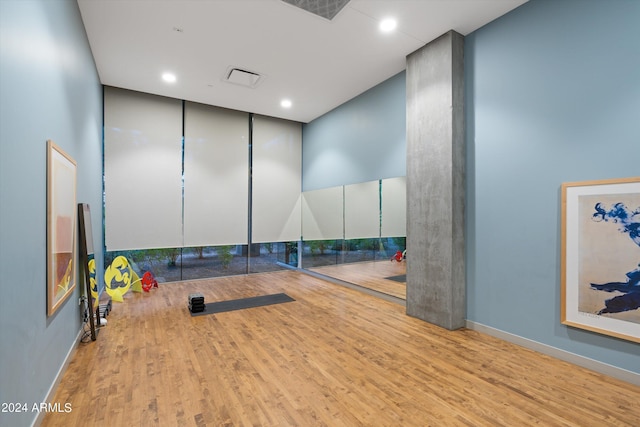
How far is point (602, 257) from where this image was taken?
2.54 meters

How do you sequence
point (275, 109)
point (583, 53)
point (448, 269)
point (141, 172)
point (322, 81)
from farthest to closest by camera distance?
point (275, 109) → point (141, 172) → point (322, 81) → point (448, 269) → point (583, 53)

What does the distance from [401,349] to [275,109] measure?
5124 millimetres

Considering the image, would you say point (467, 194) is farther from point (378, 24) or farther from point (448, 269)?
point (378, 24)

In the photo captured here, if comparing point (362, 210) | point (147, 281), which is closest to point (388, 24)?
point (362, 210)

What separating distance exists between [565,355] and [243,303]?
384cm

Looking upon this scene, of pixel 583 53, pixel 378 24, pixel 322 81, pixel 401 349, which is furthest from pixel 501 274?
pixel 322 81

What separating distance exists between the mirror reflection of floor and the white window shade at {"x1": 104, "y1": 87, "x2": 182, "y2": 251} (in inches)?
126

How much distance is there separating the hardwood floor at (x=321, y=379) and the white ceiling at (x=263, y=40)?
3485mm

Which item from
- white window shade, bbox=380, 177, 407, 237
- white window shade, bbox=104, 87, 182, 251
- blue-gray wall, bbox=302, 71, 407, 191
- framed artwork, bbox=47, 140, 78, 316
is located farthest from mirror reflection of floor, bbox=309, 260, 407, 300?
framed artwork, bbox=47, 140, 78, 316

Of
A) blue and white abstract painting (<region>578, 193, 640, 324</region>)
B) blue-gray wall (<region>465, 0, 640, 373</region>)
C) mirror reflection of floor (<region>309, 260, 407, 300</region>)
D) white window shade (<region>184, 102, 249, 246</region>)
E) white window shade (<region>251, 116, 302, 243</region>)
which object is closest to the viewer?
blue and white abstract painting (<region>578, 193, 640, 324</region>)

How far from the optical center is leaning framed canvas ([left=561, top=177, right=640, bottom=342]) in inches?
94.1

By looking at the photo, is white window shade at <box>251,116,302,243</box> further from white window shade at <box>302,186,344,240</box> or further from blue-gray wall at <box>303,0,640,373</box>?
blue-gray wall at <box>303,0,640,373</box>

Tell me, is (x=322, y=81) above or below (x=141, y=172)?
above

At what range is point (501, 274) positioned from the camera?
3246 millimetres
